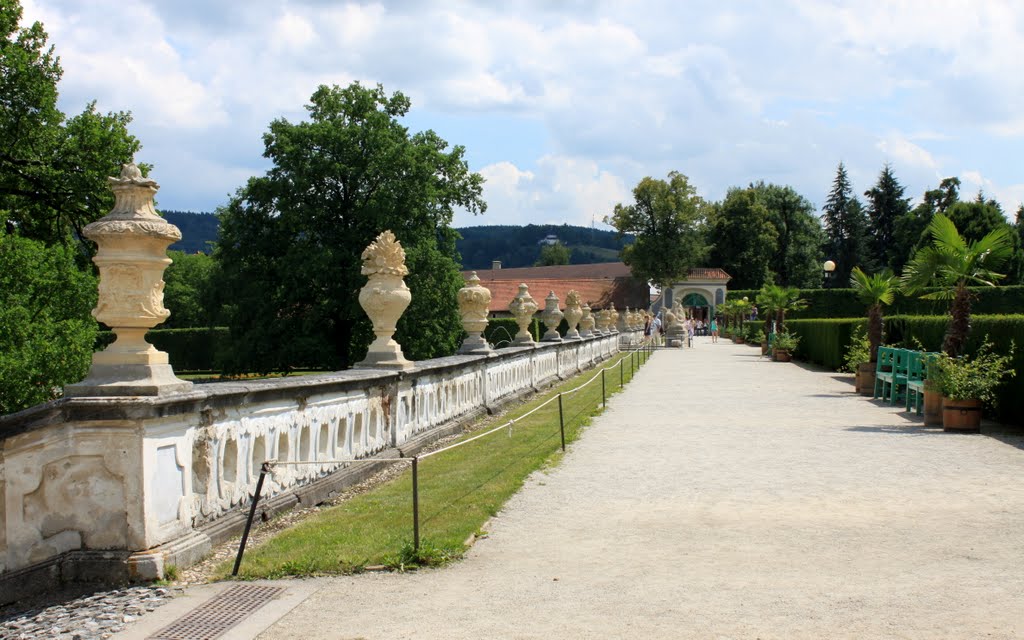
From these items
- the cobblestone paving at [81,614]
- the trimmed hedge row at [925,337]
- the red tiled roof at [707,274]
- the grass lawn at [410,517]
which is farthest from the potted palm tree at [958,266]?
the red tiled roof at [707,274]

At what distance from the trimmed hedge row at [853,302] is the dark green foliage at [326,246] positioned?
22795 mm

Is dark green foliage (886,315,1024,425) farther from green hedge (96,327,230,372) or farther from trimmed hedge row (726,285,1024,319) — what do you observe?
green hedge (96,327,230,372)

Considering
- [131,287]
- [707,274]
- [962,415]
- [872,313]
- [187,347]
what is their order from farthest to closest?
[707,274]
[187,347]
[872,313]
[962,415]
[131,287]

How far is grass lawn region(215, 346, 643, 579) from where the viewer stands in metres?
5.84

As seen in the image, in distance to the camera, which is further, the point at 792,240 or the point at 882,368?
the point at 792,240

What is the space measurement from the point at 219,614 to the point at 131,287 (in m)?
2.19

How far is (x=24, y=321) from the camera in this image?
891 inches

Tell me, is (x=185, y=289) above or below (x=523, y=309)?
above

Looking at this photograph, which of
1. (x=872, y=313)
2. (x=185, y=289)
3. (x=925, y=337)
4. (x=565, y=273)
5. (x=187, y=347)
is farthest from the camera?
(x=565, y=273)

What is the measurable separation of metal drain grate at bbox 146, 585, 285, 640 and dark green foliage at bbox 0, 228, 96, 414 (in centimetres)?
1827

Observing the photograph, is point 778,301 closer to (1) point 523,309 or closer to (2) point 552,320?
(2) point 552,320

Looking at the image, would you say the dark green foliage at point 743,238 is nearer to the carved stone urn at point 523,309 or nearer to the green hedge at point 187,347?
the green hedge at point 187,347

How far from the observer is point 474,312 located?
1631 centimetres

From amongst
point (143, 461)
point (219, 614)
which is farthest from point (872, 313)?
point (219, 614)
